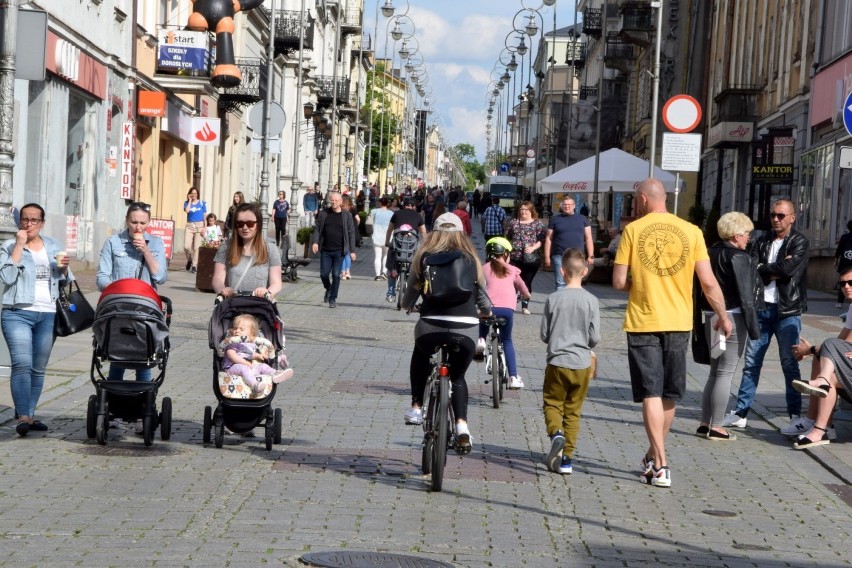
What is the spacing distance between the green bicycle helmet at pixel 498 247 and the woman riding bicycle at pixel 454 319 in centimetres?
344

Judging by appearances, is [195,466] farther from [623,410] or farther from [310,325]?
[310,325]

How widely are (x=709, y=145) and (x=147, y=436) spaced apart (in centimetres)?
3678

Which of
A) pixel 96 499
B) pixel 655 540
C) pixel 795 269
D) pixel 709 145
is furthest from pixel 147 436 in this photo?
pixel 709 145

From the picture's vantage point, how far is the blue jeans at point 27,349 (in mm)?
10305

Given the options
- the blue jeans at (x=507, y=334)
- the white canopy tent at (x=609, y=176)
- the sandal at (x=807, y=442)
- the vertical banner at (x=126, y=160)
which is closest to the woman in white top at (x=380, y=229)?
the white canopy tent at (x=609, y=176)

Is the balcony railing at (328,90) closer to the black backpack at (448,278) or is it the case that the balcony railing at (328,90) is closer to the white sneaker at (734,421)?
the white sneaker at (734,421)

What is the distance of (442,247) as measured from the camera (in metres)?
9.06

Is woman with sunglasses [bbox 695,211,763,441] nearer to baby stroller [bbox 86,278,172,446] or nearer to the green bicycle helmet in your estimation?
the green bicycle helmet

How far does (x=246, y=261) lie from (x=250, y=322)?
1.98 ft

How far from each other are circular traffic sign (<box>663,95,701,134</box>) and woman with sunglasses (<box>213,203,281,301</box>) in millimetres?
10470

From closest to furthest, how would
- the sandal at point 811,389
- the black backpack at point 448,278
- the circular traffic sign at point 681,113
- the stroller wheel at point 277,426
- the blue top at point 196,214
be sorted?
the black backpack at point 448,278 < the stroller wheel at point 277,426 < the sandal at point 811,389 < the circular traffic sign at point 681,113 < the blue top at point 196,214

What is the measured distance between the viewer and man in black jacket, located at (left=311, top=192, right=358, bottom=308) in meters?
23.2

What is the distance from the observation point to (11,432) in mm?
10359

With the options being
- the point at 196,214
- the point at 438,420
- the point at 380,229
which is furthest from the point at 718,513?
the point at 196,214
